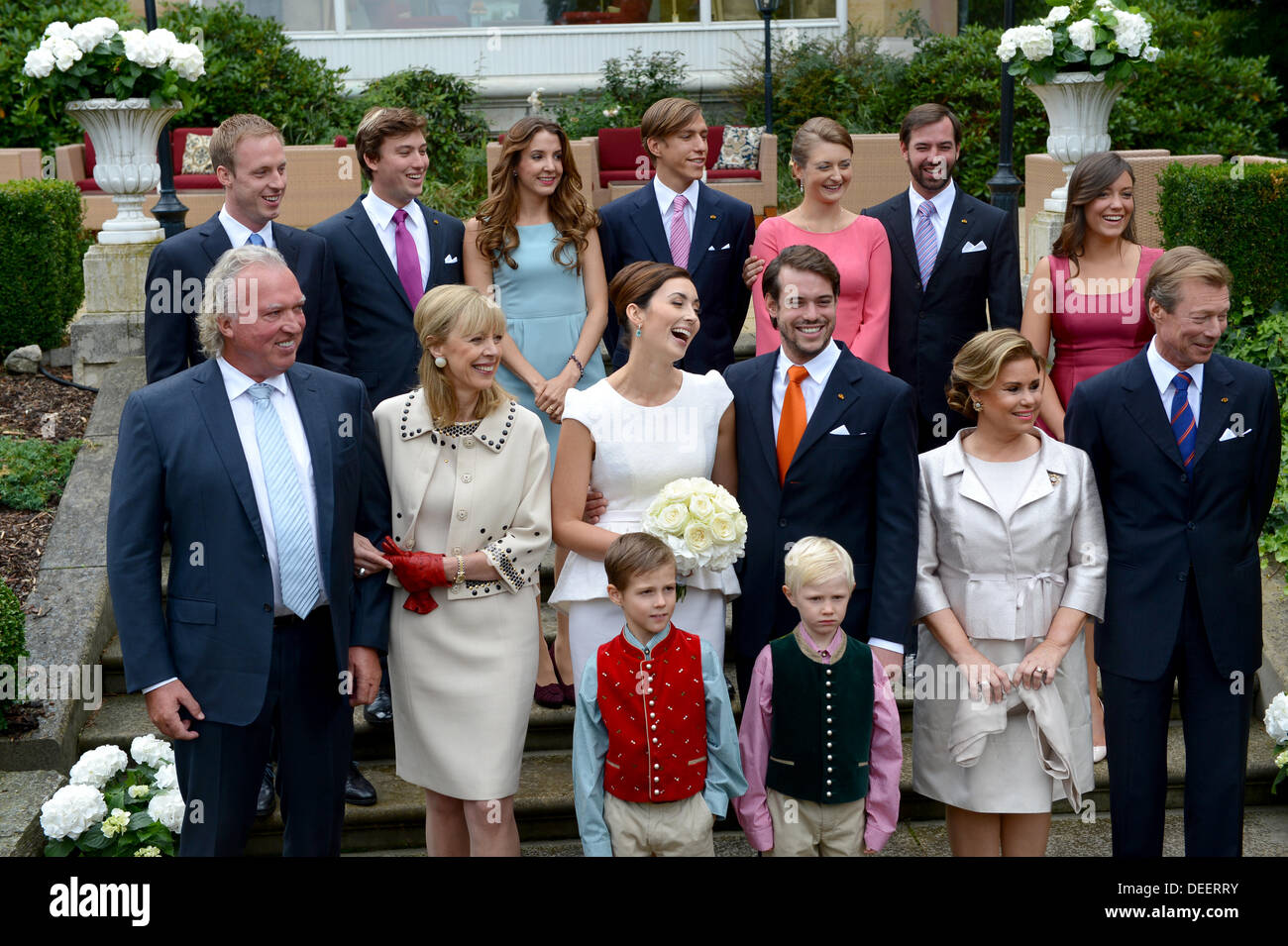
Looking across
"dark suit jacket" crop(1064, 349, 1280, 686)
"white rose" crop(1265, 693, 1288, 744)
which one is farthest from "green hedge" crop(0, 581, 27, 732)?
"white rose" crop(1265, 693, 1288, 744)

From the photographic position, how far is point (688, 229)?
6.09 metres

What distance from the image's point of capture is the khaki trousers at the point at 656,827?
4.21 metres

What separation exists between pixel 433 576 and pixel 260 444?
2.19 ft

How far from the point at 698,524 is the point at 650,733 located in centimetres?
65

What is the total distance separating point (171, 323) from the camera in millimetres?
5062

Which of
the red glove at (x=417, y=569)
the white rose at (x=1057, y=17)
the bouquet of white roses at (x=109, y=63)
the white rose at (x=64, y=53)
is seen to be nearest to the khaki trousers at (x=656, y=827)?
the red glove at (x=417, y=569)

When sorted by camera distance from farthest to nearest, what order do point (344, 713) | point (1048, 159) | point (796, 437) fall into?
point (1048, 159)
point (796, 437)
point (344, 713)

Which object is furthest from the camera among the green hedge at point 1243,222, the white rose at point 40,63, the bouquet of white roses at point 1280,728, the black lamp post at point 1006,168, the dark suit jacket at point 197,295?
the black lamp post at point 1006,168

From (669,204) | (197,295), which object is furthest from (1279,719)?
(197,295)

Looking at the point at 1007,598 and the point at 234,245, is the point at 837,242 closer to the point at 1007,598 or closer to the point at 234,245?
the point at 1007,598

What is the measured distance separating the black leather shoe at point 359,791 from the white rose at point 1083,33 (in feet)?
19.7

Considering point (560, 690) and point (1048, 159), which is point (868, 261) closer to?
point (560, 690)

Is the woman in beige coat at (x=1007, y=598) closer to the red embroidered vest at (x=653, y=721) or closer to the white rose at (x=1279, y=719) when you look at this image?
the red embroidered vest at (x=653, y=721)

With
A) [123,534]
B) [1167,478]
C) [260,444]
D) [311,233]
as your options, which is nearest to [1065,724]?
[1167,478]
